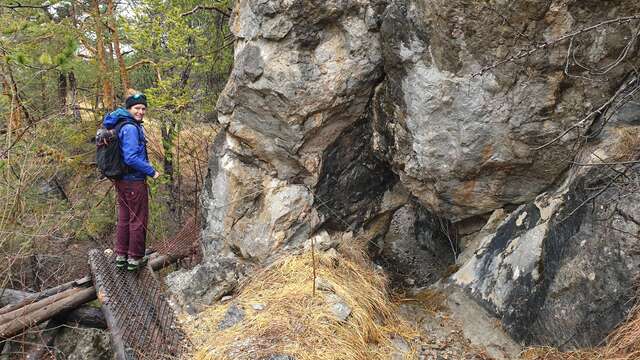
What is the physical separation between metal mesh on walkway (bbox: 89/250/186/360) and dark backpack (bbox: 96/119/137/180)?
55.2 inches

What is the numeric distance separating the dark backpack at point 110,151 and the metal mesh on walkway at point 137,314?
1.40 metres

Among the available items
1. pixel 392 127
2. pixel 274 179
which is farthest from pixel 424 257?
pixel 274 179

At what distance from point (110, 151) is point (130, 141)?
277mm

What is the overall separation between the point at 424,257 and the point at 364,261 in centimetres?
97

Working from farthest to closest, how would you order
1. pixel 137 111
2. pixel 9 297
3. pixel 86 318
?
pixel 9 297, pixel 86 318, pixel 137 111

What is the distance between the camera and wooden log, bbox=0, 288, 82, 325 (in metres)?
5.29

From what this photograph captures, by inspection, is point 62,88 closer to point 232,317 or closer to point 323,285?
point 232,317

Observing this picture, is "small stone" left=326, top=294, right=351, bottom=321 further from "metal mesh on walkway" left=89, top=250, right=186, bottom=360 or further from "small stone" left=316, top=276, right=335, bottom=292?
"metal mesh on walkway" left=89, top=250, right=186, bottom=360

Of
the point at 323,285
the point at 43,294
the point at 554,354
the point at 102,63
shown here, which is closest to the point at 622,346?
the point at 554,354

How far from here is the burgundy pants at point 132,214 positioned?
514 cm

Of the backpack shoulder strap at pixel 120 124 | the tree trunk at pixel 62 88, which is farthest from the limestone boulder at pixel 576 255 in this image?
the tree trunk at pixel 62 88

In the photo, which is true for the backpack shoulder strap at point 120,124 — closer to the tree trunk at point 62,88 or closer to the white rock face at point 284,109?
the white rock face at point 284,109

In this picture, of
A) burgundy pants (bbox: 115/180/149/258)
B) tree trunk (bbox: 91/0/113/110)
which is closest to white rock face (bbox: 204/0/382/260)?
burgundy pants (bbox: 115/180/149/258)

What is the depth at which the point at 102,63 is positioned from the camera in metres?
8.41
